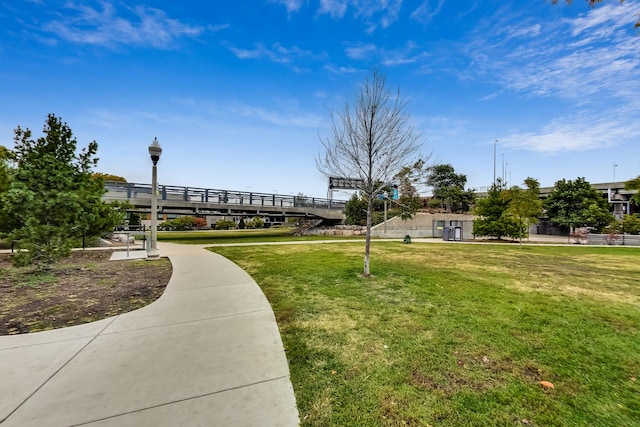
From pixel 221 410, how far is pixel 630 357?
476cm

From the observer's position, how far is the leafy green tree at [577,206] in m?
31.5

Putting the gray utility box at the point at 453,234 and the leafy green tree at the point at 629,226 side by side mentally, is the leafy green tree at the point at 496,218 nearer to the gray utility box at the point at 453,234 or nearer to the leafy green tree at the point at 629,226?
the gray utility box at the point at 453,234

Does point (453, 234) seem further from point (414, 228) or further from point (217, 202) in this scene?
point (217, 202)

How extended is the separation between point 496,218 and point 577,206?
1883cm

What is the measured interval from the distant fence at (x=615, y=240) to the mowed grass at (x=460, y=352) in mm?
21087

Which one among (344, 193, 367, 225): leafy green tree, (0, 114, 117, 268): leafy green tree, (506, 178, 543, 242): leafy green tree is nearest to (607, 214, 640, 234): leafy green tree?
(506, 178, 543, 242): leafy green tree

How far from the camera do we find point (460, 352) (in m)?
3.41

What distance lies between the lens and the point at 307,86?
55.1ft

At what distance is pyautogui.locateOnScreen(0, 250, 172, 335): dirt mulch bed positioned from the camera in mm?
4473

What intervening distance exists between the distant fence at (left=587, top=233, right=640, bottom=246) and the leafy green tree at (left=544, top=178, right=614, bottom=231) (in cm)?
1227

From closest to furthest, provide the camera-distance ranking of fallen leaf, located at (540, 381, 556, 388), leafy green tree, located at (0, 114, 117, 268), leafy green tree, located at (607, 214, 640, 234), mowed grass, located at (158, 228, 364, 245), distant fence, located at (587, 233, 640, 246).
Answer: fallen leaf, located at (540, 381, 556, 388)
leafy green tree, located at (0, 114, 117, 268)
distant fence, located at (587, 233, 640, 246)
mowed grass, located at (158, 228, 364, 245)
leafy green tree, located at (607, 214, 640, 234)

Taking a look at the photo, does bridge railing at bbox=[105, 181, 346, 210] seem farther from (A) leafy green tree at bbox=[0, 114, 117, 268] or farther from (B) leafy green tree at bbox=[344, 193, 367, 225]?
(A) leafy green tree at bbox=[0, 114, 117, 268]

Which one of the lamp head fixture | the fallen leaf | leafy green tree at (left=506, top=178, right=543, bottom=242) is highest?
the lamp head fixture

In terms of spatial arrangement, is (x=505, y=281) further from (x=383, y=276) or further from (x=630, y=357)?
(x=630, y=357)
